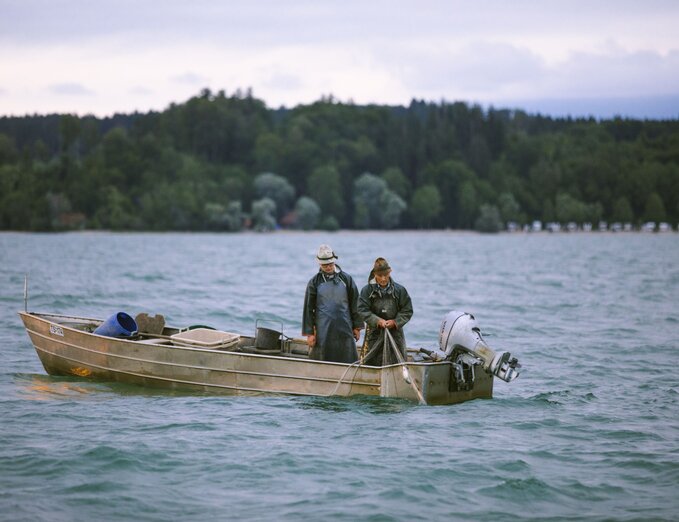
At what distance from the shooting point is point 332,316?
1664cm

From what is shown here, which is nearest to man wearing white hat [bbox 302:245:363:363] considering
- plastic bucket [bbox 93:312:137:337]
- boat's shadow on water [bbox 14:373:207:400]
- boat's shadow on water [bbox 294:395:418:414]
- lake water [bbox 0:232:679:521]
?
boat's shadow on water [bbox 294:395:418:414]

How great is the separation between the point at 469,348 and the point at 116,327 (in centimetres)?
677

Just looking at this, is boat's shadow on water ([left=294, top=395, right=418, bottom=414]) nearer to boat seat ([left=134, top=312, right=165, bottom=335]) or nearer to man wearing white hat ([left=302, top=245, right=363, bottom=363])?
man wearing white hat ([left=302, top=245, right=363, bottom=363])

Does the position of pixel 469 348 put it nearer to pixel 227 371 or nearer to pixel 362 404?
pixel 362 404

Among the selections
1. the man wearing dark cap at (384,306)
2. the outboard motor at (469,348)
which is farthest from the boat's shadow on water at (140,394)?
the outboard motor at (469,348)

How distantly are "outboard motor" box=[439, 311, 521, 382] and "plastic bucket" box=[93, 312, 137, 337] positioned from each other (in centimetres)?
615

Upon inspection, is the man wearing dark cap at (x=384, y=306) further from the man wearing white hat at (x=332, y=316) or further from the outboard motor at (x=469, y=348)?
the outboard motor at (x=469, y=348)

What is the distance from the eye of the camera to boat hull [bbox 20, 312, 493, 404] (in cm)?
1620

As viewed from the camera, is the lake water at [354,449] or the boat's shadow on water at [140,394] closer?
the lake water at [354,449]

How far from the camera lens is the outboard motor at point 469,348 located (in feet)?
51.5

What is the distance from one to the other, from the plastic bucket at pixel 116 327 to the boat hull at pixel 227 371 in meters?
0.41

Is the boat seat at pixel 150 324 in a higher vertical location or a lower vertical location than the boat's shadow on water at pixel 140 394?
higher

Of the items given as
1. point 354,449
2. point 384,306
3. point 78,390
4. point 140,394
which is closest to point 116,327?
point 78,390

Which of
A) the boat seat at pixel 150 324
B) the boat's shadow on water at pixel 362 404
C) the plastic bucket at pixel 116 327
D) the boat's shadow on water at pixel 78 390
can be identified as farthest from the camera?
the boat seat at pixel 150 324
